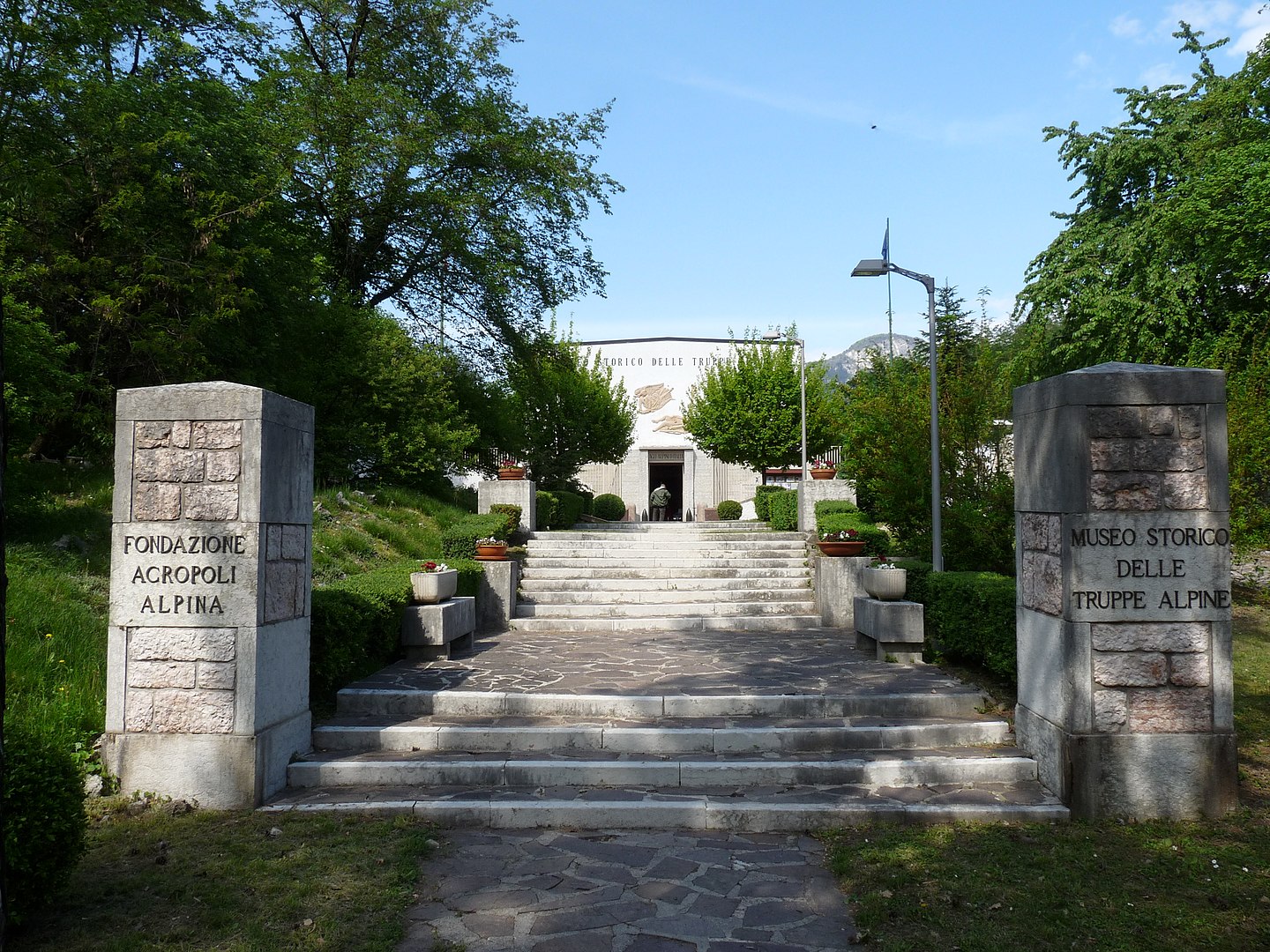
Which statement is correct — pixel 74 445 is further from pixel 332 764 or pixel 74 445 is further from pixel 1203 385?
pixel 1203 385

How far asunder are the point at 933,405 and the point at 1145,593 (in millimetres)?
5644

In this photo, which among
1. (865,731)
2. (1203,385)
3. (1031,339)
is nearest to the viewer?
(1203,385)

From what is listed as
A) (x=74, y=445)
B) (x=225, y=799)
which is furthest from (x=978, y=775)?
(x=74, y=445)

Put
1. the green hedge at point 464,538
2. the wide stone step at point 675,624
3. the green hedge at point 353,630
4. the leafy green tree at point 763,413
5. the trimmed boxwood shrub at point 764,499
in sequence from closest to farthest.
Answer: the green hedge at point 353,630, the wide stone step at point 675,624, the green hedge at point 464,538, the trimmed boxwood shrub at point 764,499, the leafy green tree at point 763,413

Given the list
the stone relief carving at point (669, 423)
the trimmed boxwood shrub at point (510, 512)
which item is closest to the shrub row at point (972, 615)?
the trimmed boxwood shrub at point (510, 512)

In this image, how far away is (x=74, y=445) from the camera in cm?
1166

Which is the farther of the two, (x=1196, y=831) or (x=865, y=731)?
(x=865, y=731)

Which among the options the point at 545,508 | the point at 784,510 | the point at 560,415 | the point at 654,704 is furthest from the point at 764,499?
the point at 654,704

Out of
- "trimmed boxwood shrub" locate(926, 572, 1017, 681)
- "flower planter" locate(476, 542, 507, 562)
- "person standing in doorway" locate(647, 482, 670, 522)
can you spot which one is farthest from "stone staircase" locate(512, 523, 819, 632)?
"person standing in doorway" locate(647, 482, 670, 522)

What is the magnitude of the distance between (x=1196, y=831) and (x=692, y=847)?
9.44ft

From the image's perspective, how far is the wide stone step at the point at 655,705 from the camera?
21.2 feet

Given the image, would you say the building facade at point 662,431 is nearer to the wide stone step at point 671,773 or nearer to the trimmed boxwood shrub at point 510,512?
the trimmed boxwood shrub at point 510,512

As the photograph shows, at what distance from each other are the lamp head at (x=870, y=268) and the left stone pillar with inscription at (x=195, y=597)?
26.4 feet

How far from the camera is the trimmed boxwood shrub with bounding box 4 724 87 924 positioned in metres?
3.38
